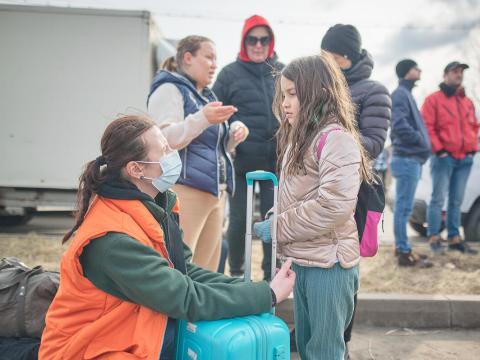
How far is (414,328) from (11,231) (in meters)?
6.42

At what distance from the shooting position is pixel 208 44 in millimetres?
3391

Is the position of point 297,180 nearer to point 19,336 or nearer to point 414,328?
point 19,336

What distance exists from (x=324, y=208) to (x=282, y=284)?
348 mm

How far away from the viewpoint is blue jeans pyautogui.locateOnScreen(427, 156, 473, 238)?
5.70 m

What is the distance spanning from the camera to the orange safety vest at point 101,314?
5.98ft

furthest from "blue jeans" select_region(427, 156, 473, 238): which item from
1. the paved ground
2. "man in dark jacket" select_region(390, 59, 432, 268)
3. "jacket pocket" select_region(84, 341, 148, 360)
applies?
"jacket pocket" select_region(84, 341, 148, 360)

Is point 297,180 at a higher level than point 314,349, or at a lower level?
higher

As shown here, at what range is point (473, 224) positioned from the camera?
679cm

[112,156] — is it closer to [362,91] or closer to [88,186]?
[88,186]

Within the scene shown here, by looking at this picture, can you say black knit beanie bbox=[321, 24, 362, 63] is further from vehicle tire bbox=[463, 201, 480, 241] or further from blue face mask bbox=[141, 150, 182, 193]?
vehicle tire bbox=[463, 201, 480, 241]

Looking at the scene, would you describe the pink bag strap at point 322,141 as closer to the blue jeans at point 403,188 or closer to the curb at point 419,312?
the curb at point 419,312

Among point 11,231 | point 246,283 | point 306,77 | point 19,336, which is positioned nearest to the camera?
point 246,283

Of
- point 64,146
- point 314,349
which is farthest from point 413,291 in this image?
point 64,146

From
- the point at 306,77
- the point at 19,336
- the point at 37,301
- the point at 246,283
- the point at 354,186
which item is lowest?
the point at 19,336
